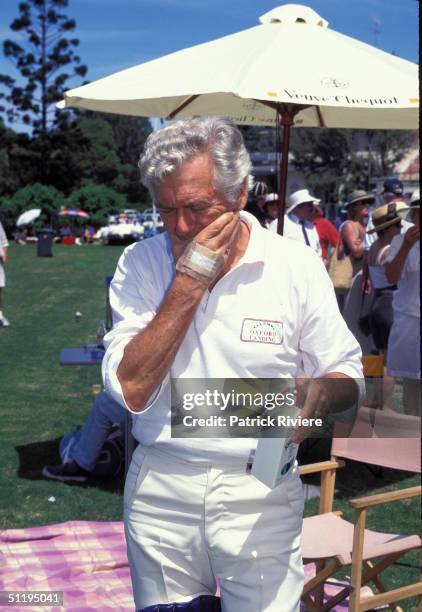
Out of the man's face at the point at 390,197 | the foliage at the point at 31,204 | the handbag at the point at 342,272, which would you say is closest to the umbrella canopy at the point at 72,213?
the foliage at the point at 31,204

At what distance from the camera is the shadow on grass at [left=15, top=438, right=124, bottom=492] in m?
5.58

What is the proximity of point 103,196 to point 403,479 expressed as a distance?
3988 cm

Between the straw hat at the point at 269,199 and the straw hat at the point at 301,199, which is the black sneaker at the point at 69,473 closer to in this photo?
the straw hat at the point at 301,199

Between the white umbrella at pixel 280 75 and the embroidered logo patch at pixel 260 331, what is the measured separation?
2.69 metres

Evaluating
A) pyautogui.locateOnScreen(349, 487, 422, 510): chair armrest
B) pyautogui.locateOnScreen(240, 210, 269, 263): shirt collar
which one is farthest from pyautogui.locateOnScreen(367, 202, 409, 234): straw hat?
pyautogui.locateOnScreen(240, 210, 269, 263): shirt collar

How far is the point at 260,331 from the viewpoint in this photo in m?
1.95

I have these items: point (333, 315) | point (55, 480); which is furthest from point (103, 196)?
point (333, 315)

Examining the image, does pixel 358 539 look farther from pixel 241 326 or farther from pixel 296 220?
pixel 296 220

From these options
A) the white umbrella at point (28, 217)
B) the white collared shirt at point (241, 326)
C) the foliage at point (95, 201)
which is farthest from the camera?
the foliage at point (95, 201)

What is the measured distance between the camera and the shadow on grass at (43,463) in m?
5.58

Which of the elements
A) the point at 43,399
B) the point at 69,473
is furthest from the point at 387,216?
the point at 43,399

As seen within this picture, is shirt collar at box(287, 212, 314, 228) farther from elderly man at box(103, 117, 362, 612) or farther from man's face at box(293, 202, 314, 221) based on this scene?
elderly man at box(103, 117, 362, 612)

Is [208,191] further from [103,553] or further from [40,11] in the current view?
[40,11]

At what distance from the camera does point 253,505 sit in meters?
1.95
